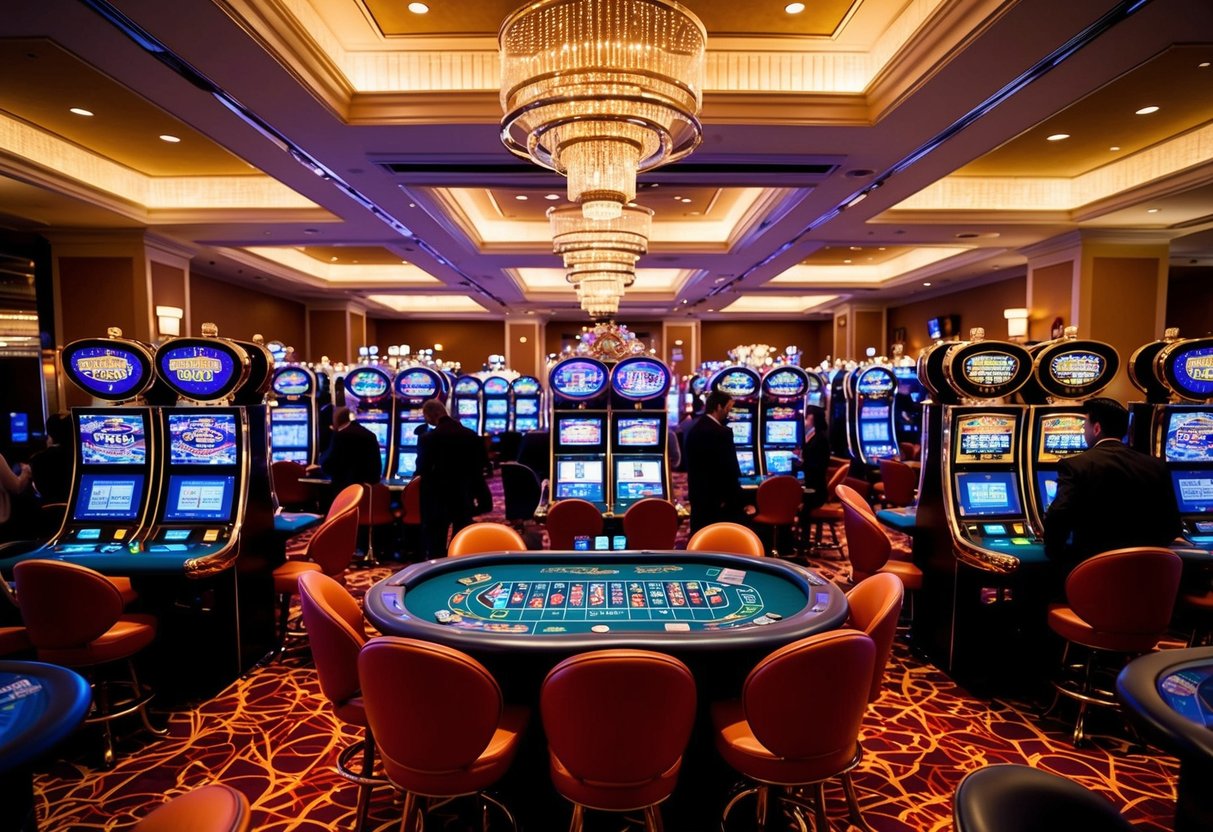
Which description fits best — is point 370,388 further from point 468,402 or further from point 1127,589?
point 1127,589

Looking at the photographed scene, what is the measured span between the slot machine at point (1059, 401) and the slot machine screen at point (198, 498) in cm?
470

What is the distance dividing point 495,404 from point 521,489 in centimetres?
488

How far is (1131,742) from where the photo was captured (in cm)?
334

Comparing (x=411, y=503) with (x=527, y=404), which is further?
(x=527, y=404)

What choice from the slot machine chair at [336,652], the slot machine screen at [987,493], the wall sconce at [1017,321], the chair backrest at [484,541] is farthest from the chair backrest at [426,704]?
the wall sconce at [1017,321]

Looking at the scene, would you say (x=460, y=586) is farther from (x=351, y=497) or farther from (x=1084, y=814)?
(x=1084, y=814)

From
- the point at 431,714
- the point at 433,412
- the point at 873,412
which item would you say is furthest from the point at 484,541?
the point at 873,412

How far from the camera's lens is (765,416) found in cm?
742

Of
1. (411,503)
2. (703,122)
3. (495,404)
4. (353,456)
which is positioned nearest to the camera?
(703,122)

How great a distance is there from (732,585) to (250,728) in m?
2.53

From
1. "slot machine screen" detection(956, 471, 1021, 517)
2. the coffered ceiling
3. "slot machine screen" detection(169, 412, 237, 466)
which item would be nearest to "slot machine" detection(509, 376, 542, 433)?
the coffered ceiling

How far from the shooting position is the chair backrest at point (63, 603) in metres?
2.87

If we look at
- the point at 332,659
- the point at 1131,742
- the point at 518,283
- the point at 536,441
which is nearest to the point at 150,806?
the point at 332,659

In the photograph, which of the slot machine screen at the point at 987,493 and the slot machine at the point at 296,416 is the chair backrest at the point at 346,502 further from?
the slot machine at the point at 296,416
